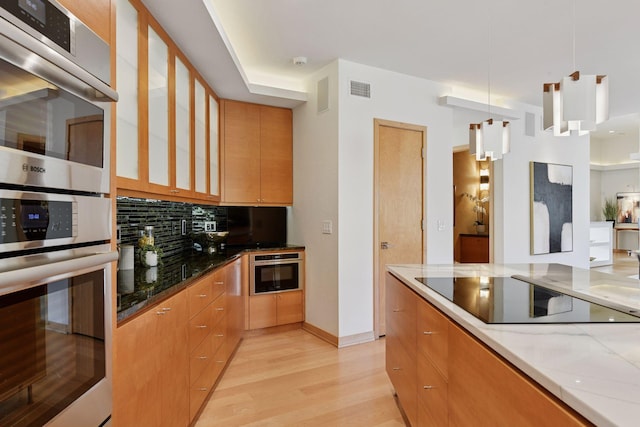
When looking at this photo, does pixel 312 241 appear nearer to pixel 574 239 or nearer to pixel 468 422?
pixel 468 422

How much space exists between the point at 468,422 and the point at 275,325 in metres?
2.82

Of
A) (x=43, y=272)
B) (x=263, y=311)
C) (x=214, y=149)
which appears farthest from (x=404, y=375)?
(x=214, y=149)

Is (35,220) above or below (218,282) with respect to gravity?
above

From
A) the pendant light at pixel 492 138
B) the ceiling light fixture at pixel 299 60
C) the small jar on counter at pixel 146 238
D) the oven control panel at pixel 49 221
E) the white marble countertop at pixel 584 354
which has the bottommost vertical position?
the white marble countertop at pixel 584 354

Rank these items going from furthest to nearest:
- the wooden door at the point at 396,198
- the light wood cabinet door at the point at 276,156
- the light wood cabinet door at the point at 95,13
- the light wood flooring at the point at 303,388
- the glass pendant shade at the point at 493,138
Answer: the light wood cabinet door at the point at 276,156 → the wooden door at the point at 396,198 → the glass pendant shade at the point at 493,138 → the light wood flooring at the point at 303,388 → the light wood cabinet door at the point at 95,13

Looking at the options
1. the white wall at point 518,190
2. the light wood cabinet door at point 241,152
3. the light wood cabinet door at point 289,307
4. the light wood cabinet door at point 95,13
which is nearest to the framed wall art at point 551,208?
the white wall at point 518,190

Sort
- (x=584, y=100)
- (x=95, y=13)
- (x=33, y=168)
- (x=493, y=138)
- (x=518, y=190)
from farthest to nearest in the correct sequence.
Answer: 1. (x=518, y=190)
2. (x=493, y=138)
3. (x=584, y=100)
4. (x=95, y=13)
5. (x=33, y=168)

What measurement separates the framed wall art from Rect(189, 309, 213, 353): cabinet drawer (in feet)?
15.1

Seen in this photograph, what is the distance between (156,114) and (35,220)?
1565mm

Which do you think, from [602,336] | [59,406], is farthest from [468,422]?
[59,406]

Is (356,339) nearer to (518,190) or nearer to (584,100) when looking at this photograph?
(584,100)

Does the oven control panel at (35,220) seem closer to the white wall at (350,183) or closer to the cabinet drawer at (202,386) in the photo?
the cabinet drawer at (202,386)

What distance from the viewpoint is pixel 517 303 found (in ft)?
4.60

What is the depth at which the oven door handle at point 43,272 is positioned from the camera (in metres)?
0.76
